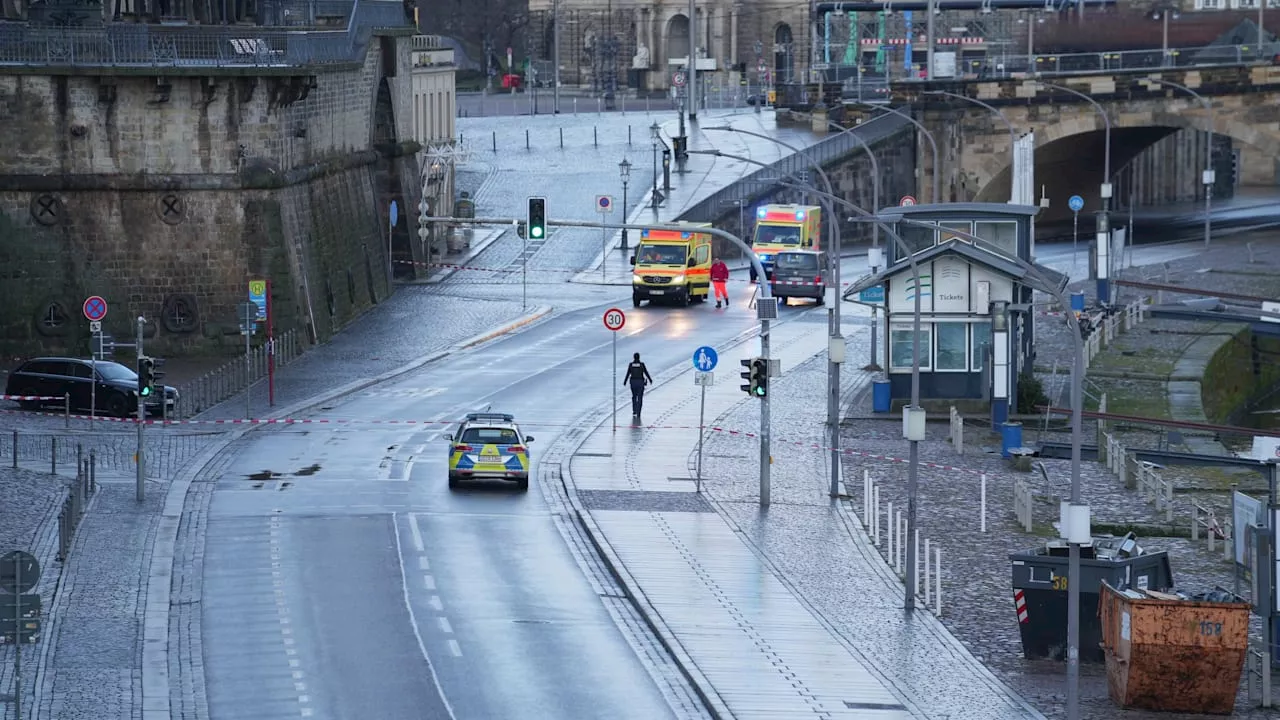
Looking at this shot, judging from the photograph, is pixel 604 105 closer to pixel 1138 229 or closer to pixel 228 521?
pixel 1138 229

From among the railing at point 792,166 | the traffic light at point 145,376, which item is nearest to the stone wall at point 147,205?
the traffic light at point 145,376

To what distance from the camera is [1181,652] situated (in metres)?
30.8

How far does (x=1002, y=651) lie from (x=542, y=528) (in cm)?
1090

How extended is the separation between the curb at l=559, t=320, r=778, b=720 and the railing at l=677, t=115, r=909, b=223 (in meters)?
37.7

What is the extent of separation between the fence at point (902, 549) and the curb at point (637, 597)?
433cm

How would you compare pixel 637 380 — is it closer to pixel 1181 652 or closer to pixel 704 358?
pixel 704 358

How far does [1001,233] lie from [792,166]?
35.5 metres

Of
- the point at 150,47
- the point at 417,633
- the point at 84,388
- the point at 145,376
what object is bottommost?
the point at 417,633

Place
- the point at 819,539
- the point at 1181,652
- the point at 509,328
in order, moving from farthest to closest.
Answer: the point at 509,328 → the point at 819,539 → the point at 1181,652

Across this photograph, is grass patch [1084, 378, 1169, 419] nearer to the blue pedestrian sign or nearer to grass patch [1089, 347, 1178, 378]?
grass patch [1089, 347, 1178, 378]

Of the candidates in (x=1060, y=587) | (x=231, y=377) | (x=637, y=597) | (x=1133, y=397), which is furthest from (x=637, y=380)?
(x=1060, y=587)

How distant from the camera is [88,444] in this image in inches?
2024

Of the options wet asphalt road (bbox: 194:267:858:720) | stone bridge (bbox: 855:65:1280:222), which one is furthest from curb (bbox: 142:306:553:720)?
stone bridge (bbox: 855:65:1280:222)

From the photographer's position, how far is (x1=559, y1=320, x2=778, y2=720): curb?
31062 mm
